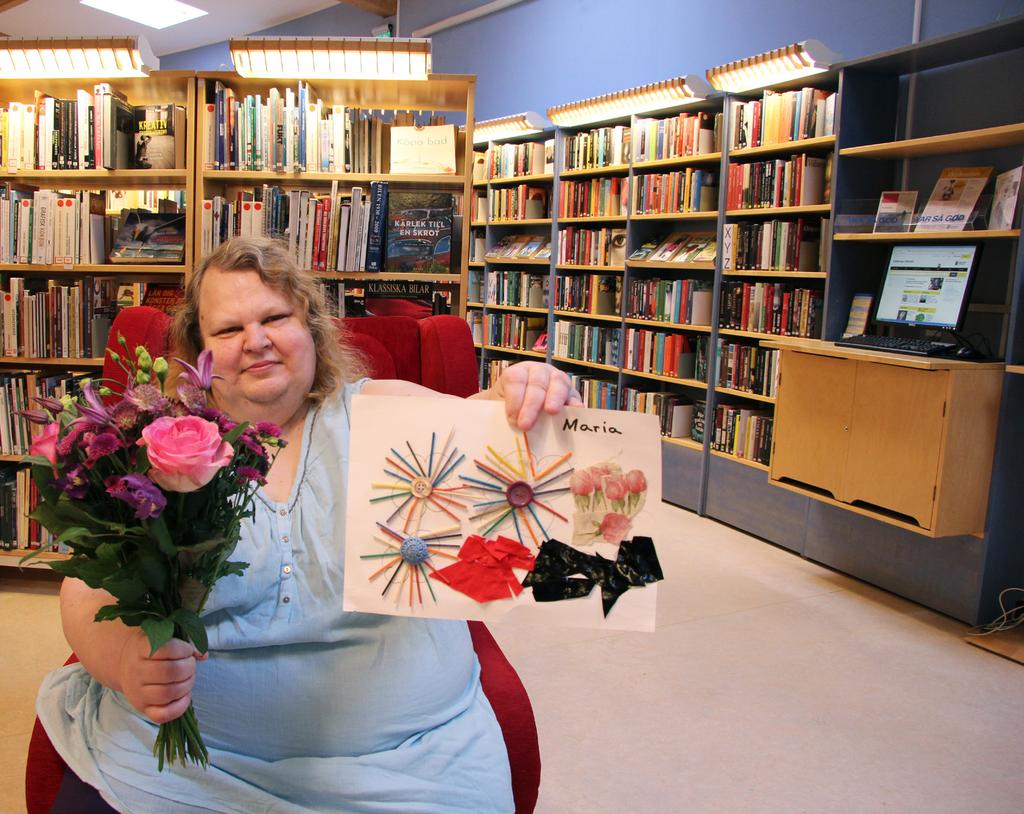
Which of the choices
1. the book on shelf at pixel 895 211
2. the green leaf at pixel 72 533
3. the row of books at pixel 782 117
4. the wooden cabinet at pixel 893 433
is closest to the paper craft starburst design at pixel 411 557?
the green leaf at pixel 72 533

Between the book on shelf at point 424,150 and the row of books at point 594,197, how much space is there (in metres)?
2.22

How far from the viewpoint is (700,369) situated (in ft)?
15.4

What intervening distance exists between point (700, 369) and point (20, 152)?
3.33 metres

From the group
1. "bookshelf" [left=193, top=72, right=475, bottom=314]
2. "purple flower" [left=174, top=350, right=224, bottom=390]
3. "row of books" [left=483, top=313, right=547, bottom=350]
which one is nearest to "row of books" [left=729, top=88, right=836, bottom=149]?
"bookshelf" [left=193, top=72, right=475, bottom=314]

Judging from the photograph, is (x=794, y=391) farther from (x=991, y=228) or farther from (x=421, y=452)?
(x=421, y=452)

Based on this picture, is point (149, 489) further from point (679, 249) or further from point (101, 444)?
point (679, 249)

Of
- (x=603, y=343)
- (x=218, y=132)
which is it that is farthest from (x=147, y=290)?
(x=603, y=343)

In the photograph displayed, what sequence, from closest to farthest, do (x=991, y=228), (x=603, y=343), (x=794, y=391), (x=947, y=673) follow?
(x=947, y=673) < (x=991, y=228) < (x=794, y=391) < (x=603, y=343)

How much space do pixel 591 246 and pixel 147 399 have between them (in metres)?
4.86

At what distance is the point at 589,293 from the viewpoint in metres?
5.59

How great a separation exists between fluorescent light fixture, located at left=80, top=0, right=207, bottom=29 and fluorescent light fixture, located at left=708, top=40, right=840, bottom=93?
6.68m

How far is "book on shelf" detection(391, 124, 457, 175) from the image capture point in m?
3.13

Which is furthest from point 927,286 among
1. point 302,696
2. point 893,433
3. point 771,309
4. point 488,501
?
point 302,696

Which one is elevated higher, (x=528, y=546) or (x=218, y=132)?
(x=218, y=132)
